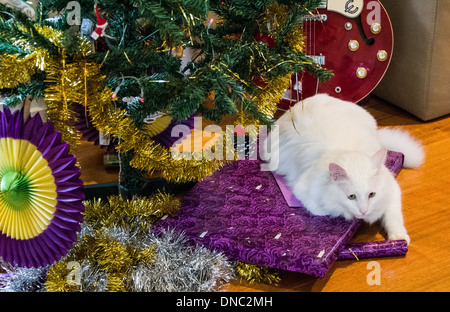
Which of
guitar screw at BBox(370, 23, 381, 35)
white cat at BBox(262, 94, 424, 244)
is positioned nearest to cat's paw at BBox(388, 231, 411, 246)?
white cat at BBox(262, 94, 424, 244)

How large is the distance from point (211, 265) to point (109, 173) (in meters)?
0.63

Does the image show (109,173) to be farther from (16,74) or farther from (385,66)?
(385,66)

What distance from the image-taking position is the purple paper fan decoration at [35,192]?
1.12 metres

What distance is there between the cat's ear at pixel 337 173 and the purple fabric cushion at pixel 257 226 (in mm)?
129

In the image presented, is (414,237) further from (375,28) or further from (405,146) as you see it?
(375,28)

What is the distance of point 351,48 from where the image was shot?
191 centimetres

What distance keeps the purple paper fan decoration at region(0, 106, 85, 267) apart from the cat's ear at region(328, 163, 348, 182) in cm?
57

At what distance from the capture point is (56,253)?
3.79ft

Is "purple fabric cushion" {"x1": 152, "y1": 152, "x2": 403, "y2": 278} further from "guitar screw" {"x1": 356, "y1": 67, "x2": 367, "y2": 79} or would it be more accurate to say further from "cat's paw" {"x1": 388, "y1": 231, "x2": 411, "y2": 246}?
"guitar screw" {"x1": 356, "y1": 67, "x2": 367, "y2": 79}

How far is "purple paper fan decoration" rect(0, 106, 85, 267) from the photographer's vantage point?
1.12 meters
